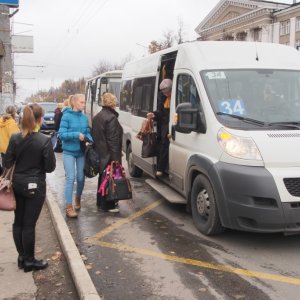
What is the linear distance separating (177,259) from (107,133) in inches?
93.3

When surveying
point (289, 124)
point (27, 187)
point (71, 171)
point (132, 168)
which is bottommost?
point (132, 168)

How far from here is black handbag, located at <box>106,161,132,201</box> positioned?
695 cm

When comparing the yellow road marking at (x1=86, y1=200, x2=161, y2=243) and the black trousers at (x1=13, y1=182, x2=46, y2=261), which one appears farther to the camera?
the yellow road marking at (x1=86, y1=200, x2=161, y2=243)

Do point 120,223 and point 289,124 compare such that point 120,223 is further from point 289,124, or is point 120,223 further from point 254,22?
point 254,22

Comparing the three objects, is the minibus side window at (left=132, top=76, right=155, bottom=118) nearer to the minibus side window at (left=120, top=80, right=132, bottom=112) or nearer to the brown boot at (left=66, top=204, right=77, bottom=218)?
the minibus side window at (left=120, top=80, right=132, bottom=112)

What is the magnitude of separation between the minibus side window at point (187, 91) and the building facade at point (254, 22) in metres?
59.1

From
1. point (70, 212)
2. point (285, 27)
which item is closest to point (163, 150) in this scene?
point (70, 212)

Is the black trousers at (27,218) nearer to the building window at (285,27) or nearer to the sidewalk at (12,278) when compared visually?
the sidewalk at (12,278)

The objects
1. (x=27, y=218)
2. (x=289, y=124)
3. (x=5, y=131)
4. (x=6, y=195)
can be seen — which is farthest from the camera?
(x=5, y=131)

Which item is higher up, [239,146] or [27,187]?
[239,146]

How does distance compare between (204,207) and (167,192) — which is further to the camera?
(167,192)

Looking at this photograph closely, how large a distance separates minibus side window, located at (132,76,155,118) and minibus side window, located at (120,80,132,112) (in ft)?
1.45

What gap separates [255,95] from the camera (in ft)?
19.7

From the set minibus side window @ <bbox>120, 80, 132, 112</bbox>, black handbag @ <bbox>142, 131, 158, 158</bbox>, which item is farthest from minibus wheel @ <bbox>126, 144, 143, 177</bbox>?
black handbag @ <bbox>142, 131, 158, 158</bbox>
